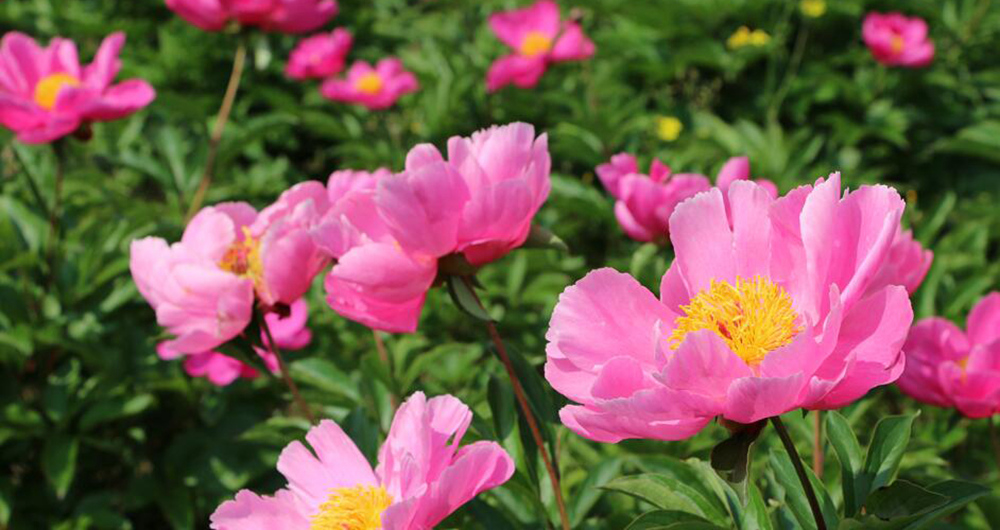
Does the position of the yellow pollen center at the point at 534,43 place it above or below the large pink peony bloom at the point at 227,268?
below

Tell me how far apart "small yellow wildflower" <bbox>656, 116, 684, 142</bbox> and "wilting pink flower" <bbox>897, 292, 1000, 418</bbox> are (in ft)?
5.34

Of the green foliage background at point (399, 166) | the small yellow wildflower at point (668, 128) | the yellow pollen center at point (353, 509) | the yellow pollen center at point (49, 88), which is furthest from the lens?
the small yellow wildflower at point (668, 128)

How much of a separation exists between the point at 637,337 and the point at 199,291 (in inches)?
19.0

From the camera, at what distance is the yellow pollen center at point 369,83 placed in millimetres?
2870

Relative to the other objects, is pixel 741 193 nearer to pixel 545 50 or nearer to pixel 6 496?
pixel 6 496

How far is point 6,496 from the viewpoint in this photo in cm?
168

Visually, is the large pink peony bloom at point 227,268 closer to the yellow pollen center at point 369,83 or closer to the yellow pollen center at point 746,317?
the yellow pollen center at point 746,317

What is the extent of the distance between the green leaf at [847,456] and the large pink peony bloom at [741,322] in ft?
→ 0.42

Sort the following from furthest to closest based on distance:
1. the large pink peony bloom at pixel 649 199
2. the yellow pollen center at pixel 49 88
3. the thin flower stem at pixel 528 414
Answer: the yellow pollen center at pixel 49 88 < the large pink peony bloom at pixel 649 199 < the thin flower stem at pixel 528 414

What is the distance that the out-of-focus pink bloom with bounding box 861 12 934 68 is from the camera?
2971 mm

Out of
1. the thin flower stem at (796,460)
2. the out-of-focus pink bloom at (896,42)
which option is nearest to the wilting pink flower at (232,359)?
the thin flower stem at (796,460)

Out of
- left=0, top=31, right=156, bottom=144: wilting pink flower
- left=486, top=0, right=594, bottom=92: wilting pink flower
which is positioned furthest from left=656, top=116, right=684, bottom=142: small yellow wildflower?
left=0, top=31, right=156, bottom=144: wilting pink flower

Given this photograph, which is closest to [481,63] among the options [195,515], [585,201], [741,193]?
[585,201]

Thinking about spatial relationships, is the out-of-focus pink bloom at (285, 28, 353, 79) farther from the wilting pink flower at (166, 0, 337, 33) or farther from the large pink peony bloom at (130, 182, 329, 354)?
the large pink peony bloom at (130, 182, 329, 354)
